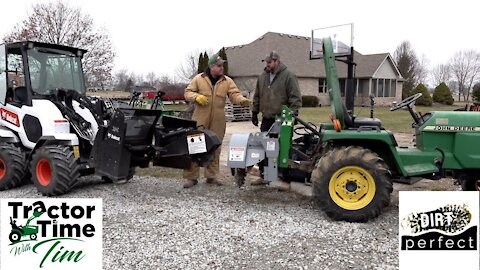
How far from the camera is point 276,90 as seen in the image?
6.36 metres

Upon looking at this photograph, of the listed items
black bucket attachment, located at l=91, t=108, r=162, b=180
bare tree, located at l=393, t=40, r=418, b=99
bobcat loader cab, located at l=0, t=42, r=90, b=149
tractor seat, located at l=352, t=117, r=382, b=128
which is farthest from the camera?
bare tree, located at l=393, t=40, r=418, b=99

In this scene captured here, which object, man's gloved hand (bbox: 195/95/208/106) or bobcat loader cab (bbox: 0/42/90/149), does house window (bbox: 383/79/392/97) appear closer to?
man's gloved hand (bbox: 195/95/208/106)

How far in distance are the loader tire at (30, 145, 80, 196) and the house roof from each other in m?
28.2

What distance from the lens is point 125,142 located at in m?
5.68

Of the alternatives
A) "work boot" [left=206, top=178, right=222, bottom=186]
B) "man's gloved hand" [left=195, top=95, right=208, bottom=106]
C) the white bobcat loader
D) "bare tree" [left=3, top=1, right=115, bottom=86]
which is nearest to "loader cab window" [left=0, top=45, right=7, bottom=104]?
the white bobcat loader

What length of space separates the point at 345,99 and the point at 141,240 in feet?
9.77

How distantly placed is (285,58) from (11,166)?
29992 mm

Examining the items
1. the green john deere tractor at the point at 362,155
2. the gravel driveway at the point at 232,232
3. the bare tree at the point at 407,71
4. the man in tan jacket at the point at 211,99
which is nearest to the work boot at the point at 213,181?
the man in tan jacket at the point at 211,99

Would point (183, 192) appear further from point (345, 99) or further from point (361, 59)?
point (361, 59)

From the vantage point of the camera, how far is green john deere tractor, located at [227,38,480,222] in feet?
15.6

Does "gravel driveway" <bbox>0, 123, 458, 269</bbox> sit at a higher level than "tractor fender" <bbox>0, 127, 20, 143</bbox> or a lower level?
lower

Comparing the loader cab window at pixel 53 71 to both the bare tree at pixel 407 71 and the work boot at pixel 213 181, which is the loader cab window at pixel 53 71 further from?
the bare tree at pixel 407 71

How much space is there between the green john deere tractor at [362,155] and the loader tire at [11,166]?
3.26 m

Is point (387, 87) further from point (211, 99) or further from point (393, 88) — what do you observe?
point (211, 99)
